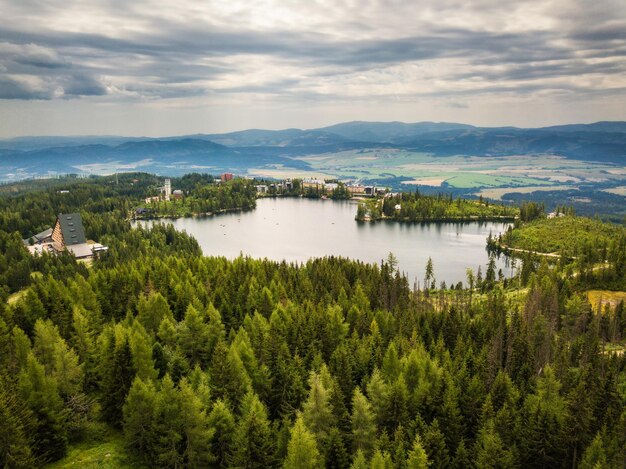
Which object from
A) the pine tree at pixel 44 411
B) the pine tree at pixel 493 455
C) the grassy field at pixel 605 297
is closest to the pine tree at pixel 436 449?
the pine tree at pixel 493 455

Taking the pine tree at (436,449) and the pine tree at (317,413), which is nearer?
the pine tree at (436,449)

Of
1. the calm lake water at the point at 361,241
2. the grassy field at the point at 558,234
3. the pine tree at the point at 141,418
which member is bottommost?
the calm lake water at the point at 361,241

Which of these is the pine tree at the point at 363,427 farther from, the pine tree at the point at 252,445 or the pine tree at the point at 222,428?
the pine tree at the point at 222,428

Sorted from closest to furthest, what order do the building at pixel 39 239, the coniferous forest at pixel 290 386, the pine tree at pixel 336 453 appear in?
1. the coniferous forest at pixel 290 386
2. the pine tree at pixel 336 453
3. the building at pixel 39 239

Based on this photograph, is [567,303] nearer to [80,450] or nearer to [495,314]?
[495,314]

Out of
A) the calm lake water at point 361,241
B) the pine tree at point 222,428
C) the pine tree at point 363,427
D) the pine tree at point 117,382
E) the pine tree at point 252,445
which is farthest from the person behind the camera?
the calm lake water at point 361,241

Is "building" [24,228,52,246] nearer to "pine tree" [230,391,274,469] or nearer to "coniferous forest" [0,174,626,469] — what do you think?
"coniferous forest" [0,174,626,469]
